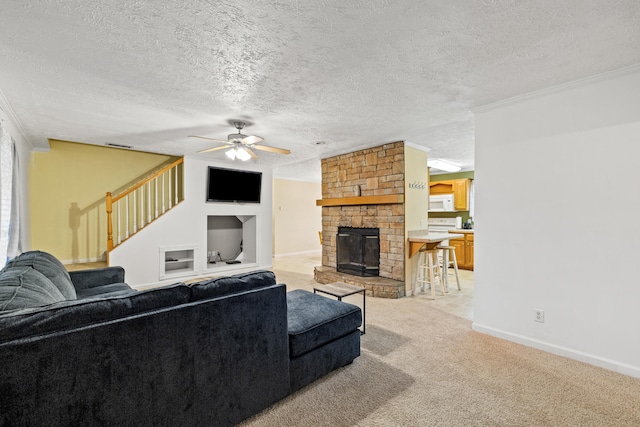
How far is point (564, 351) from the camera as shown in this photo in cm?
255

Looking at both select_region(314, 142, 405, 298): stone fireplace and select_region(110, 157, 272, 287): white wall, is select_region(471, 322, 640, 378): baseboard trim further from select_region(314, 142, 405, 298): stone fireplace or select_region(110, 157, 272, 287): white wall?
select_region(110, 157, 272, 287): white wall

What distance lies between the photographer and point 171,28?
1780 millimetres

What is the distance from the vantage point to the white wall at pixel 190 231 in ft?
16.3

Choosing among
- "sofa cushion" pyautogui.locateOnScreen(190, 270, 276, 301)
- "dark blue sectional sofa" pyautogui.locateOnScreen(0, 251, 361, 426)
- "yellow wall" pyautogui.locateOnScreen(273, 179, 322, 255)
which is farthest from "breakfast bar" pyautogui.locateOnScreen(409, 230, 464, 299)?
"yellow wall" pyautogui.locateOnScreen(273, 179, 322, 255)

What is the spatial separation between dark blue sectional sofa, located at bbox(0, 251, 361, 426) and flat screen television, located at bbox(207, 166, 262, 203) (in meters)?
3.85

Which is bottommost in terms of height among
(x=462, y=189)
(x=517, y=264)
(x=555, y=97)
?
(x=517, y=264)

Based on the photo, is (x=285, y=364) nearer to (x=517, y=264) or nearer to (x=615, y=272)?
(x=517, y=264)

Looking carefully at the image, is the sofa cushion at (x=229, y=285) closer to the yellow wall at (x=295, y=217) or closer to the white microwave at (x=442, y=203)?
the white microwave at (x=442, y=203)

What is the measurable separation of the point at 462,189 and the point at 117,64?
6863mm

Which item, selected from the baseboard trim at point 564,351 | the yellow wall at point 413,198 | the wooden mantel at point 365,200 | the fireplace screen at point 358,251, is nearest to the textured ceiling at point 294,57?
the yellow wall at point 413,198

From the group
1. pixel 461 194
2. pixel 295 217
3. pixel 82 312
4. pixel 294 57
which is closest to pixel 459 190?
pixel 461 194

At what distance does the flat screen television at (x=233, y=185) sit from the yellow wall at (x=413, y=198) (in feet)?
11.2

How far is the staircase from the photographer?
5.10m

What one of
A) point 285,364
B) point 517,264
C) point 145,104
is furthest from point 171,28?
point 517,264
